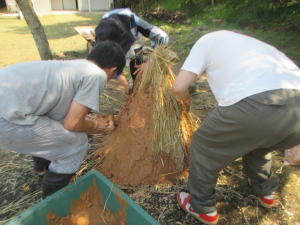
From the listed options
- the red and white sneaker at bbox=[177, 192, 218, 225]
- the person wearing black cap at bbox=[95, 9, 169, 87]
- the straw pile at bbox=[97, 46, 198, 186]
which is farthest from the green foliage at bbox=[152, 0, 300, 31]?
the red and white sneaker at bbox=[177, 192, 218, 225]

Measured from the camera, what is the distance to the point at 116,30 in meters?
2.62

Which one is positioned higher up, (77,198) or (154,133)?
(154,133)

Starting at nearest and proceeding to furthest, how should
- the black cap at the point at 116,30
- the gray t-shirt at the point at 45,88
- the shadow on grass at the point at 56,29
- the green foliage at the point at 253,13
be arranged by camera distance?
the gray t-shirt at the point at 45,88 → the black cap at the point at 116,30 → the green foliage at the point at 253,13 → the shadow on grass at the point at 56,29

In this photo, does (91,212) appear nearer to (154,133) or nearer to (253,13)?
(154,133)

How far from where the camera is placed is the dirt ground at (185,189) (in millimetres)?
2012

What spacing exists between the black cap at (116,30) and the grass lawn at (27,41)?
455 cm

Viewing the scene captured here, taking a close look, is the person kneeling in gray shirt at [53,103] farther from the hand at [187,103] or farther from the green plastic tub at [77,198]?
the hand at [187,103]

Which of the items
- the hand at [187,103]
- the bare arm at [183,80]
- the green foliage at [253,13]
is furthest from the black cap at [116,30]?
the green foliage at [253,13]

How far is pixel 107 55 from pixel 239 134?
3.87 ft

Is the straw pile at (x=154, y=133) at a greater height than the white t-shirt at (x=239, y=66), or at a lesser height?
lesser

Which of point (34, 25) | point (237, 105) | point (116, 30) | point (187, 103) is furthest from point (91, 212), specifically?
point (34, 25)

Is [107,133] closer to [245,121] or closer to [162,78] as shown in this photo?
[162,78]

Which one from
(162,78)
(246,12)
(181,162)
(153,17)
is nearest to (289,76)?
(162,78)

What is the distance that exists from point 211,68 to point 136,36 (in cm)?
176
